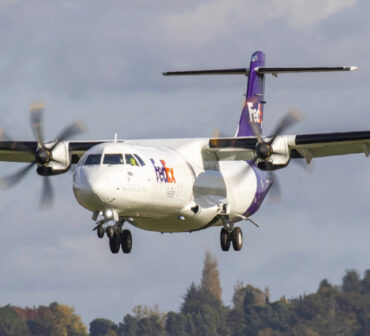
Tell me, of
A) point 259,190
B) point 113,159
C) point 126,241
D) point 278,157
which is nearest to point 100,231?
point 126,241

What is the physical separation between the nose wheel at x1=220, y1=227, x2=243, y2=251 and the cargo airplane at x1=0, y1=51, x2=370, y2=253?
4cm

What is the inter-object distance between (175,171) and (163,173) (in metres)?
1.28

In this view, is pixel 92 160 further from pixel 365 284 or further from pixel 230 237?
pixel 365 284

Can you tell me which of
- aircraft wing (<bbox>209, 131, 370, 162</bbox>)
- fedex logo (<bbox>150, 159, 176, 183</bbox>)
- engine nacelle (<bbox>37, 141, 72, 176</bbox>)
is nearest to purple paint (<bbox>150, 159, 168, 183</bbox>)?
fedex logo (<bbox>150, 159, 176, 183</bbox>)

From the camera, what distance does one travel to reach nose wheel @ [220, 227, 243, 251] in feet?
154

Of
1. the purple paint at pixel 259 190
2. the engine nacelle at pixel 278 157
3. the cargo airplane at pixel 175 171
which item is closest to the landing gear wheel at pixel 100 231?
the cargo airplane at pixel 175 171

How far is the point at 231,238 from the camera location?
154 ft

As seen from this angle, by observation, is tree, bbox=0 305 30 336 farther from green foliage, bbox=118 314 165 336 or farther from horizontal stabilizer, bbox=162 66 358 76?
horizontal stabilizer, bbox=162 66 358 76

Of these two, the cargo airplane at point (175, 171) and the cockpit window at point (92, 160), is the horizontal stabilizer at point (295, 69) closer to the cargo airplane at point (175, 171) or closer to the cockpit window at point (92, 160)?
the cargo airplane at point (175, 171)

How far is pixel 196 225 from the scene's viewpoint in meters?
45.4

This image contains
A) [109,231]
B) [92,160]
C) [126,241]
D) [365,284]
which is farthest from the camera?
[365,284]

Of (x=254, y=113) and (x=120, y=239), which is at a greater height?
(x=254, y=113)

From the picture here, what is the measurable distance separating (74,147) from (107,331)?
83.0 metres

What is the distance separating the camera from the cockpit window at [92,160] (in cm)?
4022
